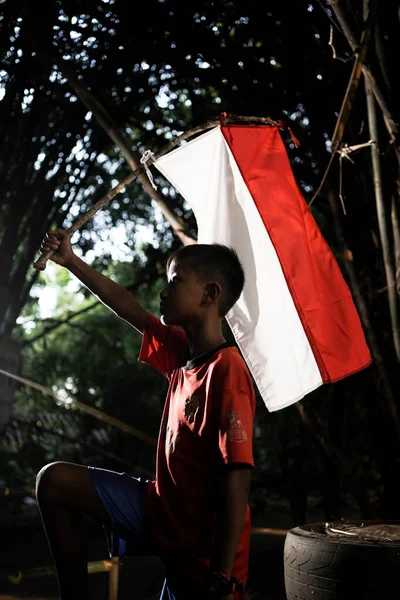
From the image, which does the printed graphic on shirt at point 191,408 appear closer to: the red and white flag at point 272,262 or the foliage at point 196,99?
the red and white flag at point 272,262


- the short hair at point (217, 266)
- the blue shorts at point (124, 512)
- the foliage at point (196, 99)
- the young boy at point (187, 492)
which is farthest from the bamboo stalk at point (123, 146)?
the blue shorts at point (124, 512)

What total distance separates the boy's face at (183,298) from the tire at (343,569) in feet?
3.40

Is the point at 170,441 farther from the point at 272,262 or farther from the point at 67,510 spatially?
the point at 272,262

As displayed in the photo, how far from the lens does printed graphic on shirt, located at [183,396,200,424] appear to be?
2.14 meters

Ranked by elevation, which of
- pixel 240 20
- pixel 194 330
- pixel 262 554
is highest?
pixel 240 20

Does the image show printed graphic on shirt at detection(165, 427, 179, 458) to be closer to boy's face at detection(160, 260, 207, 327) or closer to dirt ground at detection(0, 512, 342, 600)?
boy's face at detection(160, 260, 207, 327)

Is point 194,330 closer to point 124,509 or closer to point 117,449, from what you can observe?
point 124,509

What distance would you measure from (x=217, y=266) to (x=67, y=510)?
0.97 meters

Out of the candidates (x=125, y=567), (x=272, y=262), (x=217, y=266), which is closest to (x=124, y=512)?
(x=217, y=266)

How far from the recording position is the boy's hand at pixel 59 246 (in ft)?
8.05

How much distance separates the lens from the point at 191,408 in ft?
7.09

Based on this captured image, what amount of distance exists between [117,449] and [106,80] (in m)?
5.86

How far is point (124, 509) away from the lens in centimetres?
214

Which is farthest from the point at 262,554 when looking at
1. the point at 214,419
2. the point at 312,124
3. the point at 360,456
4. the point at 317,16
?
the point at 317,16
